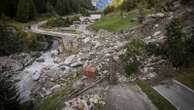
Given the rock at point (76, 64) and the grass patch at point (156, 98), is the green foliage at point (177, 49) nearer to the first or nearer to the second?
the grass patch at point (156, 98)

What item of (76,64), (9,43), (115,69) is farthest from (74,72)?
(9,43)

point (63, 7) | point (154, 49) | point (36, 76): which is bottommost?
point (36, 76)

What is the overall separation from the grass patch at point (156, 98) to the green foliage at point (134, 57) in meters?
2.20

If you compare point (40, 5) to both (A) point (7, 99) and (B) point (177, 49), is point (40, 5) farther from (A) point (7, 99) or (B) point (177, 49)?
(A) point (7, 99)

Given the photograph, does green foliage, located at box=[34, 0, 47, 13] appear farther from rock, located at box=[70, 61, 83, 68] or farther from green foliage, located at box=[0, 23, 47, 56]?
rock, located at box=[70, 61, 83, 68]

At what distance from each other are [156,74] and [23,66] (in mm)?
17556

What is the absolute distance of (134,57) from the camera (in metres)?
20.1

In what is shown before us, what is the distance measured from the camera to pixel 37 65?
2931 centimetres

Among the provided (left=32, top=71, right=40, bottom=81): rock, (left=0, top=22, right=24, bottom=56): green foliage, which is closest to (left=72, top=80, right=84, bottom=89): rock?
(left=32, top=71, right=40, bottom=81): rock

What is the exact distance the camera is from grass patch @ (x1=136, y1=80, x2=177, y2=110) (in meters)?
13.7

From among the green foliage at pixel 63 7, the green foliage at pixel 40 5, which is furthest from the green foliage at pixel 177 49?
the green foliage at pixel 63 7

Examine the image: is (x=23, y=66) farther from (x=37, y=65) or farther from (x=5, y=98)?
(x=5, y=98)

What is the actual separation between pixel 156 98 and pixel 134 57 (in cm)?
598

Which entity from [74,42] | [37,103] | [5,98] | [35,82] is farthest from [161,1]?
[5,98]
